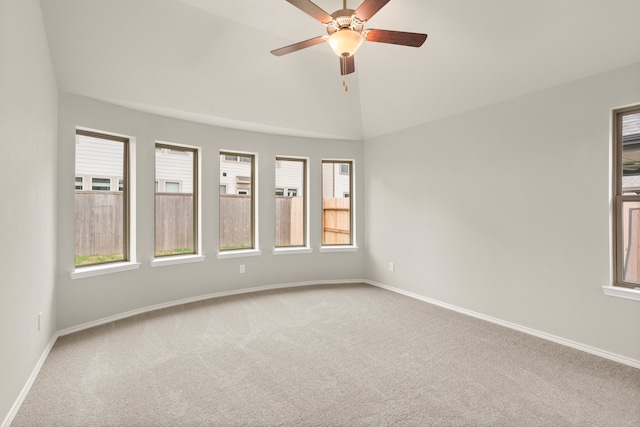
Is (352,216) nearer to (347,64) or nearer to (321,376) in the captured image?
(347,64)

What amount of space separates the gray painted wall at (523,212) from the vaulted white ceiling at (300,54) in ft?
1.02

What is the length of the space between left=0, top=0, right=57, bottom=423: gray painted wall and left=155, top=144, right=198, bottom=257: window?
137 cm

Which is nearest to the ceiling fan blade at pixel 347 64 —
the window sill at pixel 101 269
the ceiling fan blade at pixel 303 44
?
the ceiling fan blade at pixel 303 44

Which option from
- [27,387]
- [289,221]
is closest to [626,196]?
[289,221]

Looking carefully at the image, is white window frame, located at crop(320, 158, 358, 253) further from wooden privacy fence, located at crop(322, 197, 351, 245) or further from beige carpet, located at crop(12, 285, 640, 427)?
beige carpet, located at crop(12, 285, 640, 427)

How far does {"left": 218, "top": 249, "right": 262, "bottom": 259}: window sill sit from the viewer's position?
4.76 metres

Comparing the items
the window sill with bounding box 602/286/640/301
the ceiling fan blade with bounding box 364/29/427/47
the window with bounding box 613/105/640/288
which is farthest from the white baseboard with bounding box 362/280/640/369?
the ceiling fan blade with bounding box 364/29/427/47

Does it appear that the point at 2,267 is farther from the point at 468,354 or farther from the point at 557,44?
the point at 557,44

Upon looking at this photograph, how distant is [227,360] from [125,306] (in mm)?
1877

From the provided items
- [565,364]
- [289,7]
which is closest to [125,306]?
[289,7]

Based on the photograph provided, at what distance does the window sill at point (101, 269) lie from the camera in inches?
135

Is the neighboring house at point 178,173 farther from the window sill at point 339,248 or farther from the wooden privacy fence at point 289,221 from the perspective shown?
the window sill at point 339,248

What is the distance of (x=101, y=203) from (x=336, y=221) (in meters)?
3.51

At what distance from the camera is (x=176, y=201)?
4488mm
